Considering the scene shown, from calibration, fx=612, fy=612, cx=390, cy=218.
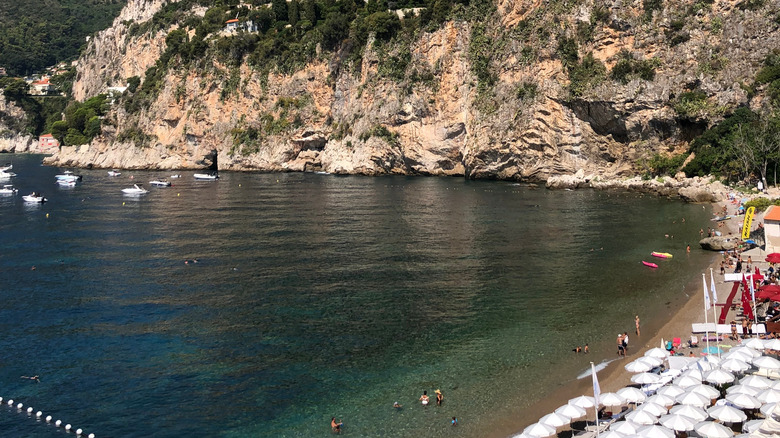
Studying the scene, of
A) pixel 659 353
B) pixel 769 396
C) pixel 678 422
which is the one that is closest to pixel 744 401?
pixel 769 396

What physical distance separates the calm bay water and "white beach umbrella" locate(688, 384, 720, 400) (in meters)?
5.16

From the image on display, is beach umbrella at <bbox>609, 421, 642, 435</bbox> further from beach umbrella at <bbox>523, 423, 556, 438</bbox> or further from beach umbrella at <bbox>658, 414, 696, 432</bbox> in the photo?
beach umbrella at <bbox>523, 423, 556, 438</bbox>

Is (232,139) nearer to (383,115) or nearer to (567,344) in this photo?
(383,115)

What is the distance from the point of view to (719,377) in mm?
21297

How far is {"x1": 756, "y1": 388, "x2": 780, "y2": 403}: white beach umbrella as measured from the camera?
62.4 feet

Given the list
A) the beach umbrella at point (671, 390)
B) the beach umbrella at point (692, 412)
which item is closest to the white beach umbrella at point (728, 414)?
the beach umbrella at point (692, 412)

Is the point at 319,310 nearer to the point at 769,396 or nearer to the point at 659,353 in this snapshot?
the point at 659,353

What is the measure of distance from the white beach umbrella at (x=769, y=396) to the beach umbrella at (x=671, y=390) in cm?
227

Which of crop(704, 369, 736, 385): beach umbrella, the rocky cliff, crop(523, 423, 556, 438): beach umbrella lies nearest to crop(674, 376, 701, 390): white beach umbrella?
crop(704, 369, 736, 385): beach umbrella

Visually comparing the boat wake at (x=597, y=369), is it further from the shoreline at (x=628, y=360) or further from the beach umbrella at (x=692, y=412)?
the beach umbrella at (x=692, y=412)

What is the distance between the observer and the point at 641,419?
19.0m

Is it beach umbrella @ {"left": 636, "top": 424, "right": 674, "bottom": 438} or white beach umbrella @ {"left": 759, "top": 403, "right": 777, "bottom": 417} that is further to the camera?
white beach umbrella @ {"left": 759, "top": 403, "right": 777, "bottom": 417}

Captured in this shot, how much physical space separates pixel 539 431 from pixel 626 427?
2.58 m

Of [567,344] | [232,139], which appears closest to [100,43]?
[232,139]
